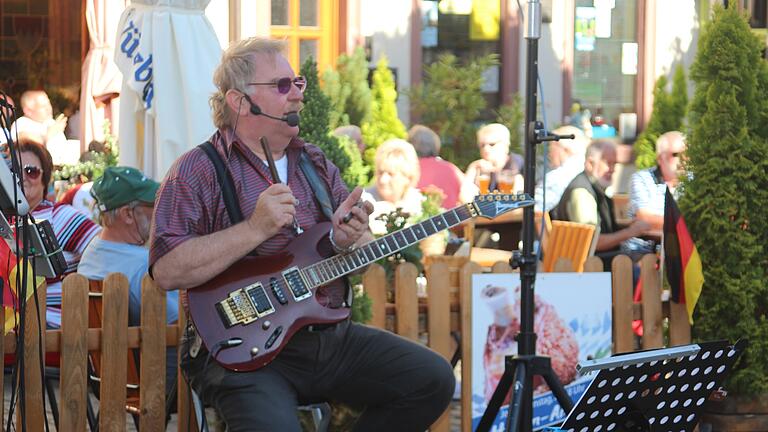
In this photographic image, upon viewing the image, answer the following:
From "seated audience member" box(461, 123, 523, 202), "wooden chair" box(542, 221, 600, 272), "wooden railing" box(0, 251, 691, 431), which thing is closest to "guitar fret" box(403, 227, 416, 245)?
"wooden railing" box(0, 251, 691, 431)

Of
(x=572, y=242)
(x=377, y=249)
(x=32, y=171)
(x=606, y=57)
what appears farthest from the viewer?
(x=606, y=57)

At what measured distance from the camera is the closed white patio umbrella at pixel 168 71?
625 cm

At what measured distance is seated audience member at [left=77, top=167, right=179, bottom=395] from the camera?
5.33m

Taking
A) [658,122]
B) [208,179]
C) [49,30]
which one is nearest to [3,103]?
[208,179]

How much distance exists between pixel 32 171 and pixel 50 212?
22 cm

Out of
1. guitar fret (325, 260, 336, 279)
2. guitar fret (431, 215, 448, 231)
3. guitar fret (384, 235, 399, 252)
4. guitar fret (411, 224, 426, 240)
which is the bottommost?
guitar fret (325, 260, 336, 279)

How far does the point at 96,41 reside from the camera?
12125 millimetres

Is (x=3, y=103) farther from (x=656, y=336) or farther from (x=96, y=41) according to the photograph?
(x=96, y=41)

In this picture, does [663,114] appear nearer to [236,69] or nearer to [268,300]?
[236,69]

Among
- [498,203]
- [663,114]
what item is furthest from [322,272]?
[663,114]

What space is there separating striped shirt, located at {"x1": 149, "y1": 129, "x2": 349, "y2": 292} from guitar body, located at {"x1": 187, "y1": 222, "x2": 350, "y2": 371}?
11 cm

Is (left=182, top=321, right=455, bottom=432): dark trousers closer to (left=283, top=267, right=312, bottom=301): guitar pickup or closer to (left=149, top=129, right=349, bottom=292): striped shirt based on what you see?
(left=283, top=267, right=312, bottom=301): guitar pickup

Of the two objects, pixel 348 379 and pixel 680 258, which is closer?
pixel 348 379

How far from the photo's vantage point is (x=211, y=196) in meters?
4.16
